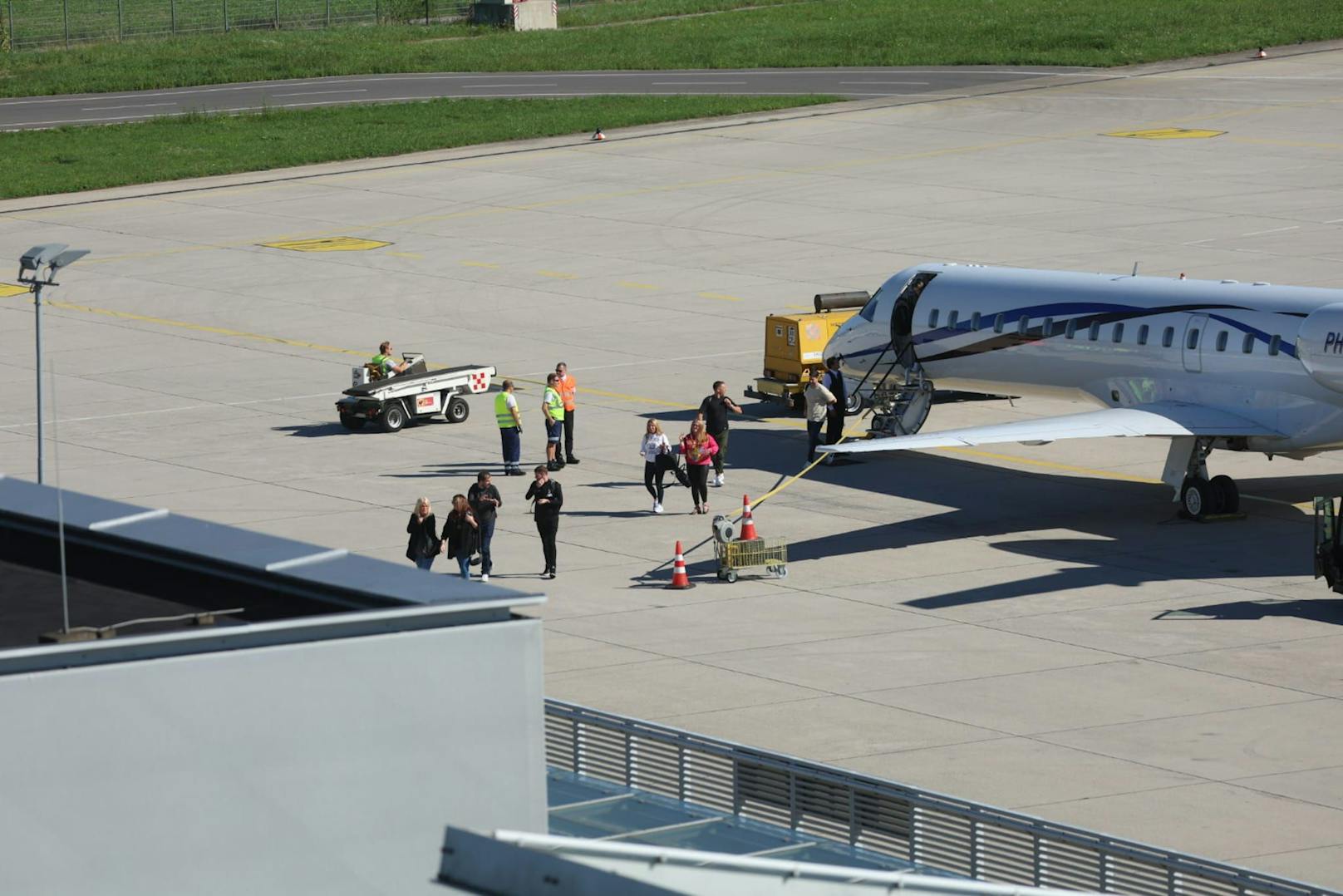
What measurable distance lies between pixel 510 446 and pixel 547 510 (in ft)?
21.7

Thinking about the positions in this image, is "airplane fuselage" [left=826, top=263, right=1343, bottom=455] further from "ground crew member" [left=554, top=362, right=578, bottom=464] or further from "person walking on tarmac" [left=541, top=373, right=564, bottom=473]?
"person walking on tarmac" [left=541, top=373, right=564, bottom=473]

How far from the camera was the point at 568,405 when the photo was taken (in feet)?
123

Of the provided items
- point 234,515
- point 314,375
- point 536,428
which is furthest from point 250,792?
point 314,375

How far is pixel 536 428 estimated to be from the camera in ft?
134

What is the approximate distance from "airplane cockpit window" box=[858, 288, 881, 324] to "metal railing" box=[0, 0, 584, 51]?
76998 millimetres

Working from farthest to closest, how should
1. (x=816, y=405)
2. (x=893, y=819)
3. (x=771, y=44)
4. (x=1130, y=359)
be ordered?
(x=771, y=44) < (x=816, y=405) < (x=1130, y=359) < (x=893, y=819)

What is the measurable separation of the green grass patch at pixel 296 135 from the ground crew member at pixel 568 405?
36.2 m

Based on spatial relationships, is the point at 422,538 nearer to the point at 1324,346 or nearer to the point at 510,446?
the point at 510,446

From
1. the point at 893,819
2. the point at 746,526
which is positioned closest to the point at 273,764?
the point at 893,819

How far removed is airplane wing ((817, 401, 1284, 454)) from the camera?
32.3 m

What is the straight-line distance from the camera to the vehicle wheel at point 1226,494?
33.4 m

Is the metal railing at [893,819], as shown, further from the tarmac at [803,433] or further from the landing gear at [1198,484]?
the landing gear at [1198,484]

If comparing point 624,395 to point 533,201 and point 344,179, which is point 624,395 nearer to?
point 533,201

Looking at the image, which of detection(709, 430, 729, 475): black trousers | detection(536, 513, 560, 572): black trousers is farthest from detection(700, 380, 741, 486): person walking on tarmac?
detection(536, 513, 560, 572): black trousers
